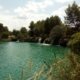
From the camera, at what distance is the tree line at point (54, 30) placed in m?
62.3

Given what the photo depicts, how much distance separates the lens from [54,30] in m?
70.8

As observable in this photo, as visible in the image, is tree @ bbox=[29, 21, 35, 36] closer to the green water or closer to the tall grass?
the green water

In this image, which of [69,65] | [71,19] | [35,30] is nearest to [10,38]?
[35,30]

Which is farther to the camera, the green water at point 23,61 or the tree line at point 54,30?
the tree line at point 54,30

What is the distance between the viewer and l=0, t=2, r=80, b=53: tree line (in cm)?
6234

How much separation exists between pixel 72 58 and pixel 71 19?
60.1 m

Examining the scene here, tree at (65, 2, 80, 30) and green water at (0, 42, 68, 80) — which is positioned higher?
tree at (65, 2, 80, 30)

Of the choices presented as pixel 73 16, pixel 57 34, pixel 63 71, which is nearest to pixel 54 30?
pixel 57 34

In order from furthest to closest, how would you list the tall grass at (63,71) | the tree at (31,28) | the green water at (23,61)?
the tree at (31,28), the green water at (23,61), the tall grass at (63,71)

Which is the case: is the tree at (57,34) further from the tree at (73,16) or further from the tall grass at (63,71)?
the tall grass at (63,71)

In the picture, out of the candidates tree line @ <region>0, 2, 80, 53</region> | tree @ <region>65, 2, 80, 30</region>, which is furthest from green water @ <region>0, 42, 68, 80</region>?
tree @ <region>65, 2, 80, 30</region>

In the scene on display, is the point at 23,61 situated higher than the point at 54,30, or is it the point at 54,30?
the point at 54,30

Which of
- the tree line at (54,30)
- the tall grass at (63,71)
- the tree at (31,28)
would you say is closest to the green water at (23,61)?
the tall grass at (63,71)

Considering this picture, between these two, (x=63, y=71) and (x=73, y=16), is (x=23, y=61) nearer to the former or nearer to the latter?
(x=63, y=71)
